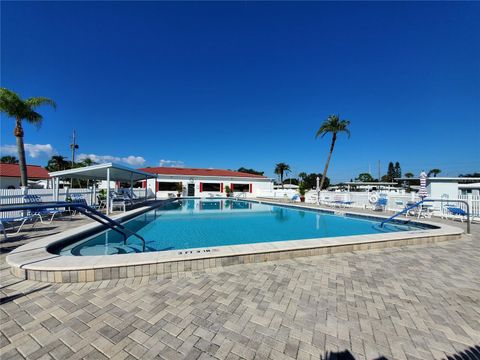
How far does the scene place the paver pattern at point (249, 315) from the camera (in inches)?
75.8

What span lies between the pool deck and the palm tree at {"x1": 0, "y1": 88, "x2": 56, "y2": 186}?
11455 millimetres

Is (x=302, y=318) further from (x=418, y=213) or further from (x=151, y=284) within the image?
(x=418, y=213)

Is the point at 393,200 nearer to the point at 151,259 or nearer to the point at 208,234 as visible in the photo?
the point at 208,234

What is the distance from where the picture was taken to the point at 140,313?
8.00ft

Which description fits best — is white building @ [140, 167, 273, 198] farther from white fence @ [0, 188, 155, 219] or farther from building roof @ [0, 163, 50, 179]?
building roof @ [0, 163, 50, 179]

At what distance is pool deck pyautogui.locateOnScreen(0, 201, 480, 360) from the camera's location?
6.31 feet

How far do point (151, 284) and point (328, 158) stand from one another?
2313 cm

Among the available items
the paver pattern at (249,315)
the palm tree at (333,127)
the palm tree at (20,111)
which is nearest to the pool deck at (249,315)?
the paver pattern at (249,315)

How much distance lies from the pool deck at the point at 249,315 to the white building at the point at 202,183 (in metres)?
22.3

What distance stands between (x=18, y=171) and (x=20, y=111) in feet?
69.7

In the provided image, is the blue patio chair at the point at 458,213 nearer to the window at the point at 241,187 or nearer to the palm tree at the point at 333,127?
the palm tree at the point at 333,127

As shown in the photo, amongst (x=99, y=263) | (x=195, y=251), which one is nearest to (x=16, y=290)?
(x=99, y=263)

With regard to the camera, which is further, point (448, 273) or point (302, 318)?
point (448, 273)

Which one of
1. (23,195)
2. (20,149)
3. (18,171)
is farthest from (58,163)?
(23,195)
